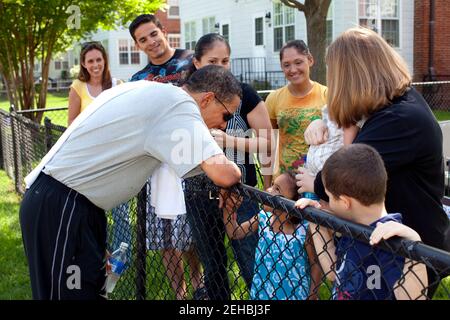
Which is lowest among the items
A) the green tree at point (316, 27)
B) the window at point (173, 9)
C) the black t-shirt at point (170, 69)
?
the black t-shirt at point (170, 69)

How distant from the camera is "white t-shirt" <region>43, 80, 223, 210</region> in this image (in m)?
2.48

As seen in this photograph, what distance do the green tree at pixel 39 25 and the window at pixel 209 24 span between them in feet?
47.9

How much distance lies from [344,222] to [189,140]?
78cm

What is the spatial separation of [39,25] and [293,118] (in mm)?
8590

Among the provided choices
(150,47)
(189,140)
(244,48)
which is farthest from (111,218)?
(244,48)

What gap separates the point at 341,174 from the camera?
86.8 inches

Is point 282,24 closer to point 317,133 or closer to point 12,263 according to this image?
point 12,263

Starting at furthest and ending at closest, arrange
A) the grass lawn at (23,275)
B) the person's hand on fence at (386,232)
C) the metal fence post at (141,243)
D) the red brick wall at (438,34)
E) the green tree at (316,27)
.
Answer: the red brick wall at (438,34) < the green tree at (316,27) < the grass lawn at (23,275) < the metal fence post at (141,243) < the person's hand on fence at (386,232)

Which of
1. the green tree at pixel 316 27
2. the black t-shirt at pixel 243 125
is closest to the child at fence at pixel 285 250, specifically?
the black t-shirt at pixel 243 125

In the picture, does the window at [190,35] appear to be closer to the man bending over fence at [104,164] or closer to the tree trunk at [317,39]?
the tree trunk at [317,39]

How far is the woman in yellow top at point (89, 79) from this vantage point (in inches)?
213

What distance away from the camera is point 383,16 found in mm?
19562
